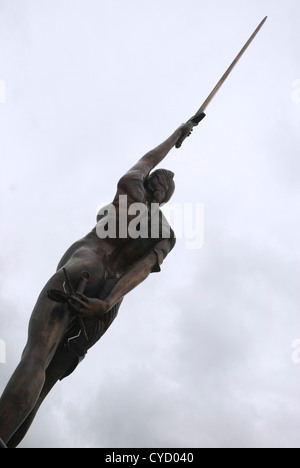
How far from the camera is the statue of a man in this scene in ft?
23.8

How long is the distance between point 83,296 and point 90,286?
791 millimetres

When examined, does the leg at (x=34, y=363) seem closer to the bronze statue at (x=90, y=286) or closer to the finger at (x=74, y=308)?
the bronze statue at (x=90, y=286)

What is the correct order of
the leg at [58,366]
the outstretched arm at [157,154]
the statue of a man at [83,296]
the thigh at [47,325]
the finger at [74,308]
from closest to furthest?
the statue of a man at [83,296] → the finger at [74,308] → the thigh at [47,325] → the leg at [58,366] → the outstretched arm at [157,154]

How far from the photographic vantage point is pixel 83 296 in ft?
24.3

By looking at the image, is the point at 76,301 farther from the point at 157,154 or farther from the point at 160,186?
the point at 157,154

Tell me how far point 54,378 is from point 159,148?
374 cm

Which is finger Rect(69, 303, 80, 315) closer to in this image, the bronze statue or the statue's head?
the bronze statue

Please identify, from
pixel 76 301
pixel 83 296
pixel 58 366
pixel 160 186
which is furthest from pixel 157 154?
pixel 58 366

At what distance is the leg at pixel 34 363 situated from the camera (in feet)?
22.9

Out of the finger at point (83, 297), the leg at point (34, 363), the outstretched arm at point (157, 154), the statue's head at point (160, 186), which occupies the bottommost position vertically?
the leg at point (34, 363)

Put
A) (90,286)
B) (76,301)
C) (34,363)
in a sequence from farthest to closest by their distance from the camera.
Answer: (90,286), (34,363), (76,301)

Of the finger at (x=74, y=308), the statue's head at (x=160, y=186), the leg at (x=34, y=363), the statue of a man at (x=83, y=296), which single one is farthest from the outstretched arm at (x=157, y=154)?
the finger at (x=74, y=308)

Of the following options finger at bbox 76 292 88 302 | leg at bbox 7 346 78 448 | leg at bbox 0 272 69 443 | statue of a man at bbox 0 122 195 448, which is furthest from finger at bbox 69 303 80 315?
leg at bbox 7 346 78 448
